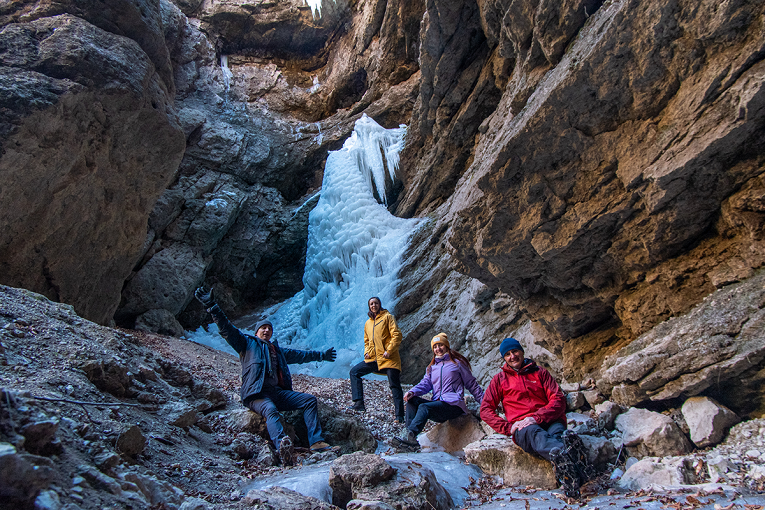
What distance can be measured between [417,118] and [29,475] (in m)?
14.9

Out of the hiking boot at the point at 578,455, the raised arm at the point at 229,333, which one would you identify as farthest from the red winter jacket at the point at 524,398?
the raised arm at the point at 229,333

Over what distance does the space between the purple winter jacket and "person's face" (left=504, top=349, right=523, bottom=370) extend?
1.08 metres

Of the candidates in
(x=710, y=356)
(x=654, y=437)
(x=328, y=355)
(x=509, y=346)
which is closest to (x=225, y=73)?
(x=328, y=355)

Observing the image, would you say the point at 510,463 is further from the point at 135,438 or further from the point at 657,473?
the point at 135,438

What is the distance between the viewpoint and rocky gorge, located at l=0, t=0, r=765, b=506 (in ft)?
12.4

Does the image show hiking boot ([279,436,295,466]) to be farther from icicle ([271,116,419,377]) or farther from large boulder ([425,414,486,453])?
icicle ([271,116,419,377])

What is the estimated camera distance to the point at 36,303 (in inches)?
193

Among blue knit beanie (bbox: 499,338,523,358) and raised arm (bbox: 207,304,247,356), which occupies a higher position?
raised arm (bbox: 207,304,247,356)

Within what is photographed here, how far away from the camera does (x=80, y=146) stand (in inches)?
335

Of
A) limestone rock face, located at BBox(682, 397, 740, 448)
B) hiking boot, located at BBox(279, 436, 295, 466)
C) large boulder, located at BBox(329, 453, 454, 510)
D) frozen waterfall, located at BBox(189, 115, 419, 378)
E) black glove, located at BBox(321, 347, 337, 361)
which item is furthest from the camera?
frozen waterfall, located at BBox(189, 115, 419, 378)

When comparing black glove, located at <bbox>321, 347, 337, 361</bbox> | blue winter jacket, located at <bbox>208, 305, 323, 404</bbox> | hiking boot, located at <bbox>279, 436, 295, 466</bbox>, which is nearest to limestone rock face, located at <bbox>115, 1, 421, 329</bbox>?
black glove, located at <bbox>321, 347, 337, 361</bbox>

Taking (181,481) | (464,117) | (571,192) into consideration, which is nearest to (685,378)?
(571,192)

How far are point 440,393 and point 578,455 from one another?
6.99 ft

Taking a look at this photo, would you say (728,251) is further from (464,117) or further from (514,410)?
(464,117)
